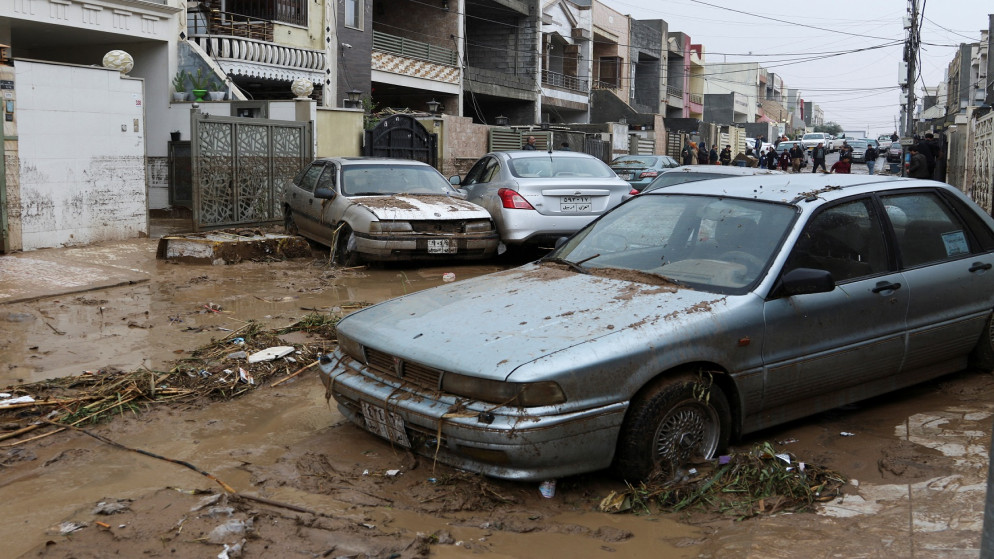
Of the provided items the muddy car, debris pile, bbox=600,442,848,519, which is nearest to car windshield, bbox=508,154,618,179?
the muddy car

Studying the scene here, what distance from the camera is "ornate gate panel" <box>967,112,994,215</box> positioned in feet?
51.8

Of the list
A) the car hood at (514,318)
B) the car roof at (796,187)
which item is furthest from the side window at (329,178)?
the car hood at (514,318)

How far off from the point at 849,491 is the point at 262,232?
1037cm

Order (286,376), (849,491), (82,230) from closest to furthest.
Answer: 1. (849,491)
2. (286,376)
3. (82,230)

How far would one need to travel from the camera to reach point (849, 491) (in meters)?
4.28

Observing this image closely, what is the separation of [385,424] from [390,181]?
8039mm

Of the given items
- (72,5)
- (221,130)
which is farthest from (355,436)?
(72,5)

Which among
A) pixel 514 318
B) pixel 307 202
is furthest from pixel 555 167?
pixel 514 318

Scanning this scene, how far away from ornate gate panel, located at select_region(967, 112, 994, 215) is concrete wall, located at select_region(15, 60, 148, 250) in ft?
45.8

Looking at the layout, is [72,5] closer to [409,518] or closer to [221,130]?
[221,130]

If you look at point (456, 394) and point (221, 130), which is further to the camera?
point (221, 130)

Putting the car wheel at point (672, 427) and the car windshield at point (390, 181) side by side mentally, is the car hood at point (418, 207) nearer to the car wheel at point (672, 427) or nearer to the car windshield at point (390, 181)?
the car windshield at point (390, 181)

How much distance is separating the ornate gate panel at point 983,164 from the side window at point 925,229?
1071 cm

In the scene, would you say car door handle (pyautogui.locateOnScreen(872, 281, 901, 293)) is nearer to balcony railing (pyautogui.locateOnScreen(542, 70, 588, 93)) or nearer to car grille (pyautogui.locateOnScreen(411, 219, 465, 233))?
car grille (pyautogui.locateOnScreen(411, 219, 465, 233))
